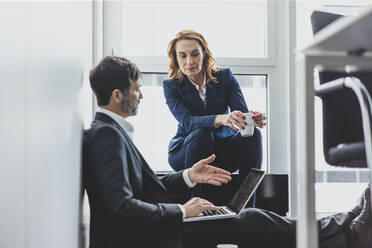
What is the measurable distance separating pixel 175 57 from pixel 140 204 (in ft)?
3.76

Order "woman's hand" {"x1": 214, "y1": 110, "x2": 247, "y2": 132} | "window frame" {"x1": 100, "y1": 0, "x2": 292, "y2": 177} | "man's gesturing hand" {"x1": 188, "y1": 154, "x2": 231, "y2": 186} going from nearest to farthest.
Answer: "man's gesturing hand" {"x1": 188, "y1": 154, "x2": 231, "y2": 186}
"woman's hand" {"x1": 214, "y1": 110, "x2": 247, "y2": 132}
"window frame" {"x1": 100, "y1": 0, "x2": 292, "y2": 177}

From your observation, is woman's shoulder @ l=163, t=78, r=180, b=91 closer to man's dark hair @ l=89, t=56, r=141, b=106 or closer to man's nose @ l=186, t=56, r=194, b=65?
man's nose @ l=186, t=56, r=194, b=65

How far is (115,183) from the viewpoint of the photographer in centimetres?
143

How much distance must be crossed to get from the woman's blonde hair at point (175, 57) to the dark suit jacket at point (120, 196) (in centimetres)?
85

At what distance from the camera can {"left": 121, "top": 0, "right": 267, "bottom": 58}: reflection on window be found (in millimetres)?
2680

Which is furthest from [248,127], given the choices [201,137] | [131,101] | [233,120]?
[131,101]

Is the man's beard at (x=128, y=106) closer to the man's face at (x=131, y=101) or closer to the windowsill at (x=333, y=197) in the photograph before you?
the man's face at (x=131, y=101)

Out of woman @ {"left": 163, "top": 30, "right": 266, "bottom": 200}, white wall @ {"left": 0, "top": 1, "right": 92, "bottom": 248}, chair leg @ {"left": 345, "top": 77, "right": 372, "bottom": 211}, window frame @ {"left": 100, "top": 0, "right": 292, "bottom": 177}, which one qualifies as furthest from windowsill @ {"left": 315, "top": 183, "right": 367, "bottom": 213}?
white wall @ {"left": 0, "top": 1, "right": 92, "bottom": 248}

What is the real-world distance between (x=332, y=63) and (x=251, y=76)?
1682 mm

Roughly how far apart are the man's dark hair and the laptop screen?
25.1 inches

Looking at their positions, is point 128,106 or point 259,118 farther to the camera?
point 259,118

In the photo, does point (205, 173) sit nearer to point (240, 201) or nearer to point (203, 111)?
point (240, 201)

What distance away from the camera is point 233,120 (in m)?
2.07

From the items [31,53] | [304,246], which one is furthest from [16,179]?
[304,246]
